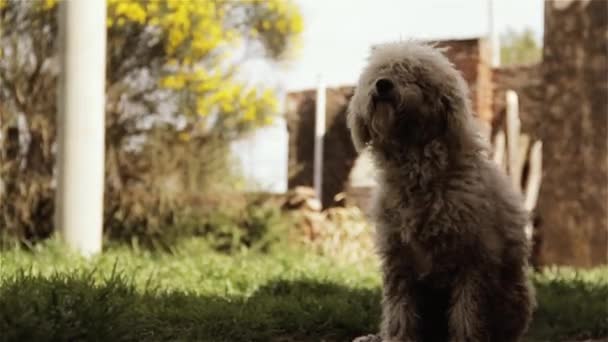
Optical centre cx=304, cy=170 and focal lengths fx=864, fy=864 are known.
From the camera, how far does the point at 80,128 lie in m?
8.45

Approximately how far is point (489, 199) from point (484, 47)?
8.49m

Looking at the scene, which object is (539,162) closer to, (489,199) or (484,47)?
(484,47)

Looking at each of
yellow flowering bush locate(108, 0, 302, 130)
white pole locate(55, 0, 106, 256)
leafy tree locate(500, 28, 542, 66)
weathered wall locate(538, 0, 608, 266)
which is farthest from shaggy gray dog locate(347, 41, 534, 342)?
leafy tree locate(500, 28, 542, 66)

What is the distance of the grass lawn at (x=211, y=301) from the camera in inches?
157

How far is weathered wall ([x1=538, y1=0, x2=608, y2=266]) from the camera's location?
1041 centimetres

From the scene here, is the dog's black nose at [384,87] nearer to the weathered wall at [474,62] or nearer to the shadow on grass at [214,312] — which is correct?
the shadow on grass at [214,312]

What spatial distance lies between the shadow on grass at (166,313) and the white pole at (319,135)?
8666mm

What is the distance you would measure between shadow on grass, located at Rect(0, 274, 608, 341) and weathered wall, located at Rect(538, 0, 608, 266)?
3.61 meters

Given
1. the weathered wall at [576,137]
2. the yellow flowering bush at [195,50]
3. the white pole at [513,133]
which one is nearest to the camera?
the weathered wall at [576,137]

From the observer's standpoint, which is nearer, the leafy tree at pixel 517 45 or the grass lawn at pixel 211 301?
the grass lawn at pixel 211 301

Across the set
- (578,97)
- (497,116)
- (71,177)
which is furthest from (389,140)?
(497,116)

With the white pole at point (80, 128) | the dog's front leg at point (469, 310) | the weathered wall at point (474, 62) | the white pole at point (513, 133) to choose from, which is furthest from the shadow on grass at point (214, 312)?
the white pole at point (513, 133)

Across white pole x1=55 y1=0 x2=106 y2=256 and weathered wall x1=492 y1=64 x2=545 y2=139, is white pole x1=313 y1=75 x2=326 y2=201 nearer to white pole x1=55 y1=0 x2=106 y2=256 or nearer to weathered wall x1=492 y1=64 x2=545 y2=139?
weathered wall x1=492 y1=64 x2=545 y2=139

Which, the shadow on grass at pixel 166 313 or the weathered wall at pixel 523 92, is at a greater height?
the weathered wall at pixel 523 92
